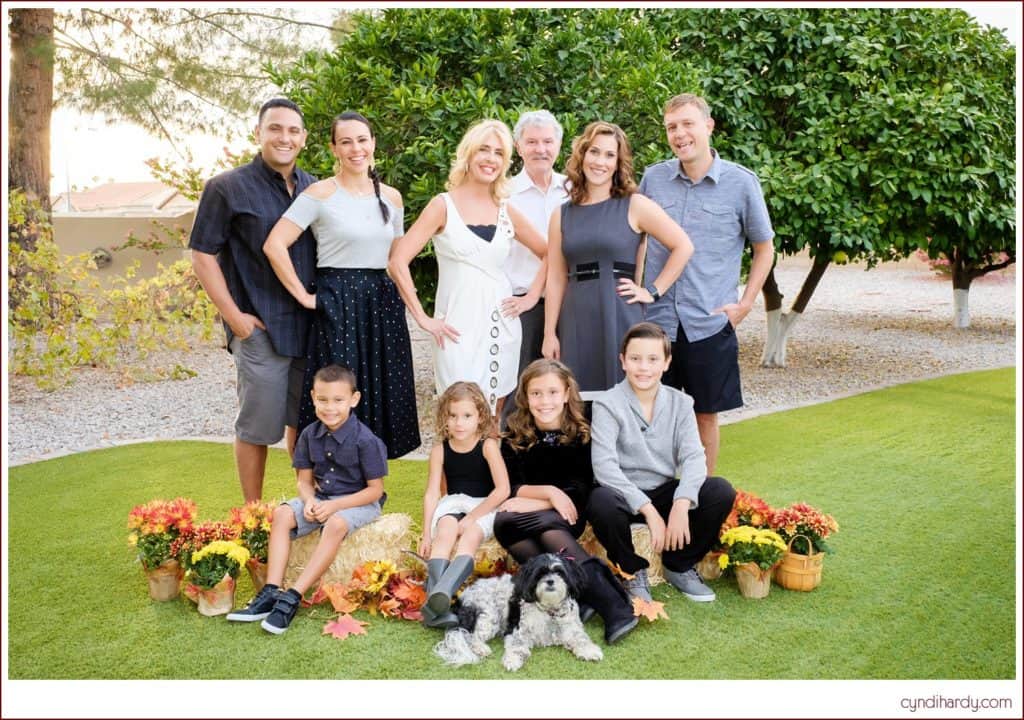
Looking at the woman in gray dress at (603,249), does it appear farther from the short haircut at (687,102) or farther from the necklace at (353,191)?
the necklace at (353,191)

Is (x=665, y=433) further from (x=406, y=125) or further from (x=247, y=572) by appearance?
(x=406, y=125)

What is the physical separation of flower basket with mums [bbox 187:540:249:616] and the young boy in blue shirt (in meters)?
0.13

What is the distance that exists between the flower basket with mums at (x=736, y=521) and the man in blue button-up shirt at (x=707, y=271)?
1.64 ft

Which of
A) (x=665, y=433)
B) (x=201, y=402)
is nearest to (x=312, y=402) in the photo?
(x=665, y=433)

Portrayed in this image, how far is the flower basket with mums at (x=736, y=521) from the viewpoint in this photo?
3.71 metres

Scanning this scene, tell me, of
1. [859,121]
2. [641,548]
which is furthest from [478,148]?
[859,121]

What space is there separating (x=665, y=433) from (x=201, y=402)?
5623mm

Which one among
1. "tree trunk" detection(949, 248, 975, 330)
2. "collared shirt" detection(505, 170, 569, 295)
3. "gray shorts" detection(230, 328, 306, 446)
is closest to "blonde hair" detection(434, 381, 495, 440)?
"collared shirt" detection(505, 170, 569, 295)

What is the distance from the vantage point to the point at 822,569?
3811 millimetres

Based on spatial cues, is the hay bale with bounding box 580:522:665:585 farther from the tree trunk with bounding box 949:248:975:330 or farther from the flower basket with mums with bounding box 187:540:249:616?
the tree trunk with bounding box 949:248:975:330

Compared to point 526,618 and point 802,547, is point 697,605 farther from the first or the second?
point 526,618

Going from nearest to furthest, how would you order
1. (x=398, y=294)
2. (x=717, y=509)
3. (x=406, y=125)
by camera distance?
(x=717, y=509) → (x=398, y=294) → (x=406, y=125)

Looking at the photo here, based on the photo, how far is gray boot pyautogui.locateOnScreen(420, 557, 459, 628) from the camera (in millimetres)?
3229

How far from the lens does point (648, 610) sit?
3295 mm
